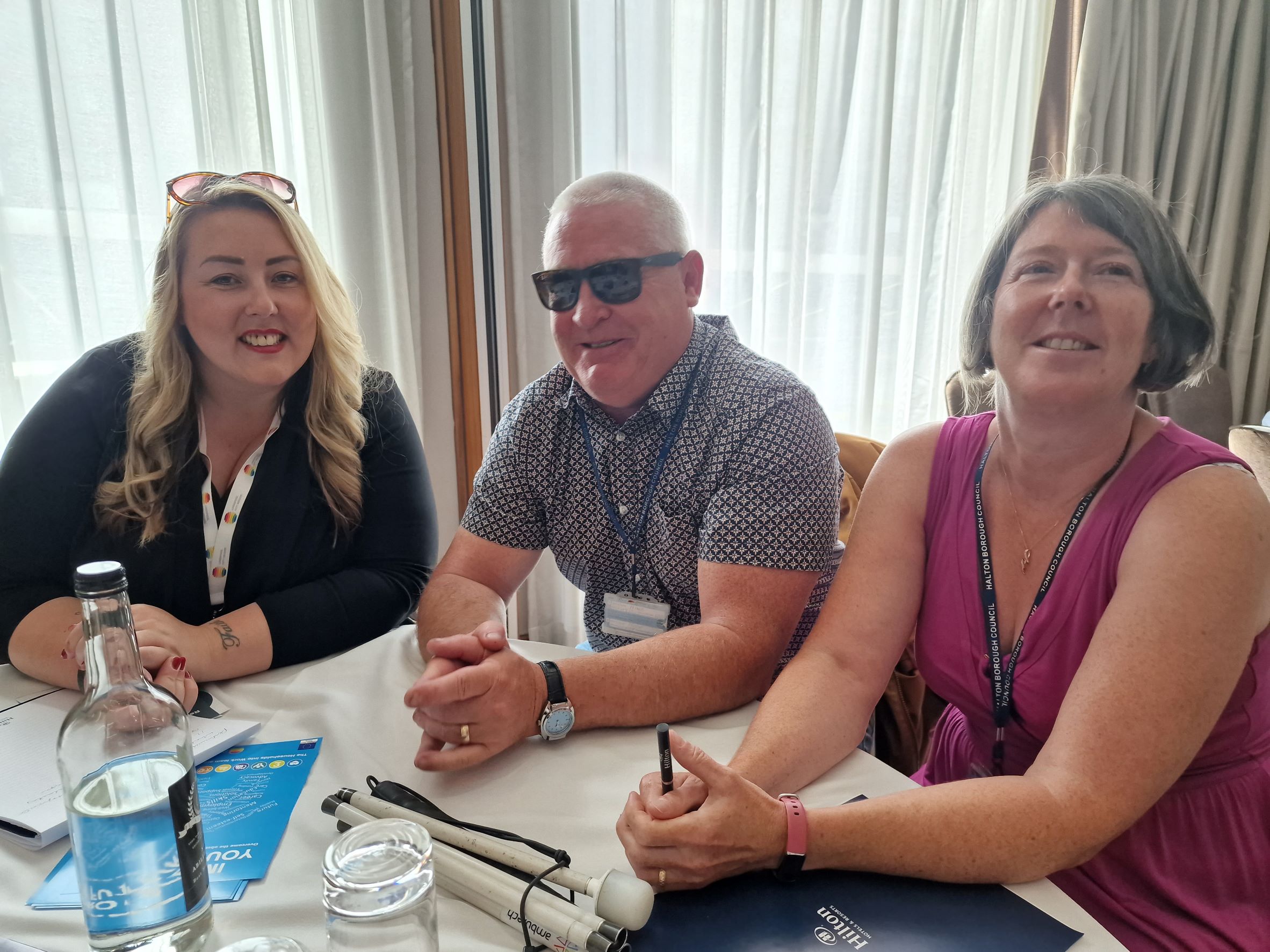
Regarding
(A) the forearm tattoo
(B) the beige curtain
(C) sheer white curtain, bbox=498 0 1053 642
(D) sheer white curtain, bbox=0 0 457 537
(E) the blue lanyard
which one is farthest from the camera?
(B) the beige curtain

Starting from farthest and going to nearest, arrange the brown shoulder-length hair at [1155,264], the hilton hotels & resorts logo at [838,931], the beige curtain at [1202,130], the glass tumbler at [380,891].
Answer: the beige curtain at [1202,130], the brown shoulder-length hair at [1155,264], the hilton hotels & resorts logo at [838,931], the glass tumbler at [380,891]

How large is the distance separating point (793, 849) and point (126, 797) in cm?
61

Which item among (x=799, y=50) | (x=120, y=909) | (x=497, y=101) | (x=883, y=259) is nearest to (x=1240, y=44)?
(x=883, y=259)

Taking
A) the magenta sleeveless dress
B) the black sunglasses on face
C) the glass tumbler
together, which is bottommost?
the magenta sleeveless dress

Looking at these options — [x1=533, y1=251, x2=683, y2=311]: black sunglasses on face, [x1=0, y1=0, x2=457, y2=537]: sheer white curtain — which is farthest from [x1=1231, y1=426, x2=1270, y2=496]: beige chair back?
[x1=0, y1=0, x2=457, y2=537]: sheer white curtain

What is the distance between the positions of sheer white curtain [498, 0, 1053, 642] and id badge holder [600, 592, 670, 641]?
147 centimetres

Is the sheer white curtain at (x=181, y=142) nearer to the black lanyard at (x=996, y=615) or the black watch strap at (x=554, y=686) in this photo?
the black watch strap at (x=554, y=686)

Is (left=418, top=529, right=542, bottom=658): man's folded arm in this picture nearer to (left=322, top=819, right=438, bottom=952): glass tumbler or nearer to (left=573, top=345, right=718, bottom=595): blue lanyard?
(left=573, top=345, right=718, bottom=595): blue lanyard

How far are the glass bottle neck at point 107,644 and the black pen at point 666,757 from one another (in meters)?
0.48

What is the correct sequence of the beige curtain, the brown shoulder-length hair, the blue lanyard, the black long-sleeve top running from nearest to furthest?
the brown shoulder-length hair
the black long-sleeve top
the blue lanyard
the beige curtain

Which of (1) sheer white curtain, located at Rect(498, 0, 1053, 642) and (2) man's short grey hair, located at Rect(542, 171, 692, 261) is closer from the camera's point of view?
(2) man's short grey hair, located at Rect(542, 171, 692, 261)

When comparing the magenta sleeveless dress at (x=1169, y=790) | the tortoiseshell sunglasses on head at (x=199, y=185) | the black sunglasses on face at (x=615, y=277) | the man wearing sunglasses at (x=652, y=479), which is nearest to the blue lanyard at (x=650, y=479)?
the man wearing sunglasses at (x=652, y=479)

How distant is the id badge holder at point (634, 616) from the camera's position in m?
1.49

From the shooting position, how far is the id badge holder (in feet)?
4.89
